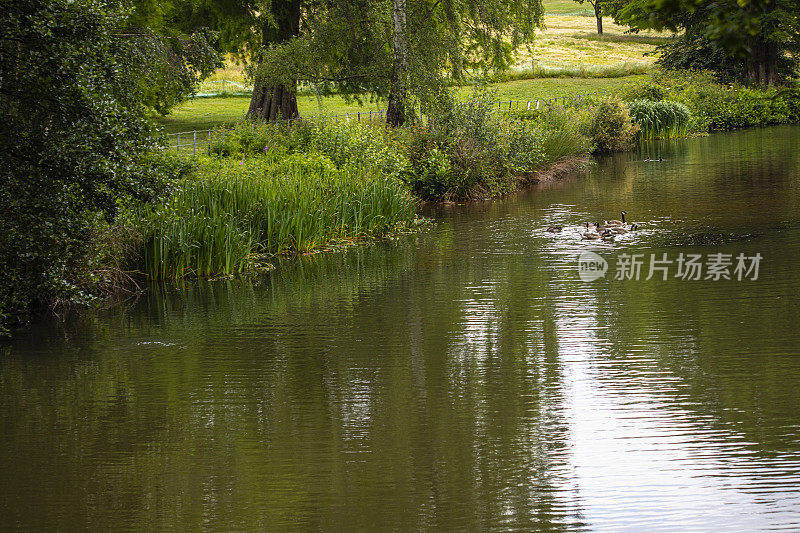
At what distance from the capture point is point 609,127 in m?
31.9

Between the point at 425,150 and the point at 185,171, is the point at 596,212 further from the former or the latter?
the point at 185,171

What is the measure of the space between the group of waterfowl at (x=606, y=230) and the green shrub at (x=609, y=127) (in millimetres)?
16145

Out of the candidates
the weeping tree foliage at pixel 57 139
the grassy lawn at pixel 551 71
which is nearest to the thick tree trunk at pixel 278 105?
the grassy lawn at pixel 551 71

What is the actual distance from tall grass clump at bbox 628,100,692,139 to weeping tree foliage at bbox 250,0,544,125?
410 inches

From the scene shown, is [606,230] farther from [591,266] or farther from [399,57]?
[399,57]

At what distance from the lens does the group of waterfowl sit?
14.9 m

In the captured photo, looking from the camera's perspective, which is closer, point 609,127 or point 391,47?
point 391,47

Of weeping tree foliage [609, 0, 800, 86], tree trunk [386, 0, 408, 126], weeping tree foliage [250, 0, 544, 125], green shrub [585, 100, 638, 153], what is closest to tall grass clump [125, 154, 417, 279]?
tree trunk [386, 0, 408, 126]

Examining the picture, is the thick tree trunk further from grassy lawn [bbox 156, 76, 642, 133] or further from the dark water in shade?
the dark water in shade

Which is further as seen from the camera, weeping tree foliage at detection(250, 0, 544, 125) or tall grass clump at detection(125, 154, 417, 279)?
weeping tree foliage at detection(250, 0, 544, 125)

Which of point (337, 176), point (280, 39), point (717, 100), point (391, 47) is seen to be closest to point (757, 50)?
point (717, 100)

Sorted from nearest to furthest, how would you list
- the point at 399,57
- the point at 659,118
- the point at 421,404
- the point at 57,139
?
the point at 421,404, the point at 57,139, the point at 399,57, the point at 659,118

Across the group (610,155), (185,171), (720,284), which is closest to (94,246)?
(185,171)

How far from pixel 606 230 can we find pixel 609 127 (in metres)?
17.9
